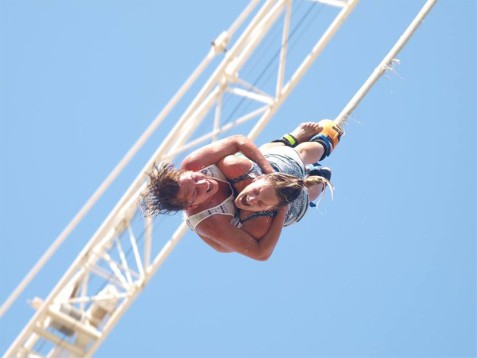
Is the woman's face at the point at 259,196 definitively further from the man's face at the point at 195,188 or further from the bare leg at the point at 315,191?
the bare leg at the point at 315,191

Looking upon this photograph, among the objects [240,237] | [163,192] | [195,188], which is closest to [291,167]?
[240,237]

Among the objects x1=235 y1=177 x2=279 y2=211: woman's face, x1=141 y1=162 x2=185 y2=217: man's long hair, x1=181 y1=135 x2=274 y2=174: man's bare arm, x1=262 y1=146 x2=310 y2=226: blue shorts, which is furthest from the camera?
x1=262 y1=146 x2=310 y2=226: blue shorts

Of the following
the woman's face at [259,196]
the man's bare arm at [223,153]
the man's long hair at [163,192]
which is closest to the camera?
the man's long hair at [163,192]

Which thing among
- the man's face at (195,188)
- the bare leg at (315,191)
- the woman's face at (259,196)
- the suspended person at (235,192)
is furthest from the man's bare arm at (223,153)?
the bare leg at (315,191)

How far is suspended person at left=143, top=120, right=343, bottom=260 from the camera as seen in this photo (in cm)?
1007

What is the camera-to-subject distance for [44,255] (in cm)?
1872

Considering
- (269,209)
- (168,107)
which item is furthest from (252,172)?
(168,107)

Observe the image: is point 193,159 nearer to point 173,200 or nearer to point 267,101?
point 173,200

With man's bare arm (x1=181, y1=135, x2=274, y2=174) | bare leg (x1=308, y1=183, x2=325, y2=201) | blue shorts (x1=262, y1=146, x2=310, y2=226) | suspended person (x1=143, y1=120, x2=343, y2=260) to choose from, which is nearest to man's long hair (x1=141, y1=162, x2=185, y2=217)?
suspended person (x1=143, y1=120, x2=343, y2=260)

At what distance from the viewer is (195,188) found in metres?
10.1

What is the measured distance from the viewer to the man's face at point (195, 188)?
33.0 feet

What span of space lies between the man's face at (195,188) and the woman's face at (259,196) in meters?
0.25

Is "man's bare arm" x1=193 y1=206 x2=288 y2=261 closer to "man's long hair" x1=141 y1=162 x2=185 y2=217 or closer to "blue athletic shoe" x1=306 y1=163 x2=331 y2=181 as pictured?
"man's long hair" x1=141 y1=162 x2=185 y2=217

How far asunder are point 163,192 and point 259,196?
Answer: 29.3 inches
